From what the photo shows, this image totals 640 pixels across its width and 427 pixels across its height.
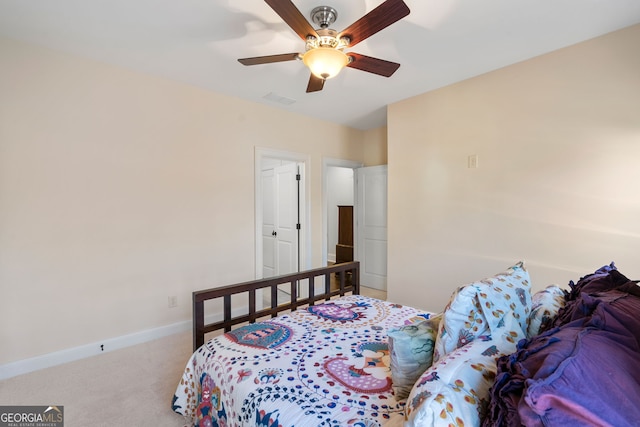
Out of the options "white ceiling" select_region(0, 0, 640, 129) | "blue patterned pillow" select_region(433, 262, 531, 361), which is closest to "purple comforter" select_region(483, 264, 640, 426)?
"blue patterned pillow" select_region(433, 262, 531, 361)

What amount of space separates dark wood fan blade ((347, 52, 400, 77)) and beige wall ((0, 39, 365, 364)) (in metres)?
1.88

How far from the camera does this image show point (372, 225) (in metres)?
4.57

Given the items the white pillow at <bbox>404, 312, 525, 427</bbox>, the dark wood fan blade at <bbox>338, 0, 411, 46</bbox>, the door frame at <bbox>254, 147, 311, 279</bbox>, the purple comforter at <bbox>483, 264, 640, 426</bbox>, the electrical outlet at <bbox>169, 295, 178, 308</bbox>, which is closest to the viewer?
the purple comforter at <bbox>483, 264, 640, 426</bbox>

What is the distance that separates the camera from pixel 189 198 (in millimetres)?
3109

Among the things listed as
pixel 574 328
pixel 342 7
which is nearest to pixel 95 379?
pixel 574 328

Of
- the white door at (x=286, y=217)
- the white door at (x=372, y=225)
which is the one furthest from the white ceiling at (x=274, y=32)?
the white door at (x=372, y=225)

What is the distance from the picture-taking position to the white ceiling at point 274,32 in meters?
1.88

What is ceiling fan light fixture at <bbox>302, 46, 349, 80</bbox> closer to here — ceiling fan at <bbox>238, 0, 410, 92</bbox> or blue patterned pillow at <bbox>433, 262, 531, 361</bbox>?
ceiling fan at <bbox>238, 0, 410, 92</bbox>

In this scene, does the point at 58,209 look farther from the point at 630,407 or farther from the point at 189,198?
the point at 630,407

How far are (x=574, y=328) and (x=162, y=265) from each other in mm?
3140

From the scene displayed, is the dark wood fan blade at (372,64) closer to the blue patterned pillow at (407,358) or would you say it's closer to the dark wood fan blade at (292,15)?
the dark wood fan blade at (292,15)

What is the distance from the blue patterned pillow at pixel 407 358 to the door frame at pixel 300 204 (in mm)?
2657

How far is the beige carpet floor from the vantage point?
5.84ft

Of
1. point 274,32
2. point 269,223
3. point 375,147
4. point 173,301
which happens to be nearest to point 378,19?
point 274,32
